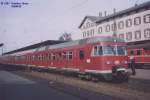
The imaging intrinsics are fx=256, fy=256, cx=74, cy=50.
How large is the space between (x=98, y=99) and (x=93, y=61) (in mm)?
6146

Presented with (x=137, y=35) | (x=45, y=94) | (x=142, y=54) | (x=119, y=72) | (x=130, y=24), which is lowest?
(x=45, y=94)

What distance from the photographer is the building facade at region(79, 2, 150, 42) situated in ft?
164

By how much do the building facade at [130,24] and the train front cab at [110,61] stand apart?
25.2 metres

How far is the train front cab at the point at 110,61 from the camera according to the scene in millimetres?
16406

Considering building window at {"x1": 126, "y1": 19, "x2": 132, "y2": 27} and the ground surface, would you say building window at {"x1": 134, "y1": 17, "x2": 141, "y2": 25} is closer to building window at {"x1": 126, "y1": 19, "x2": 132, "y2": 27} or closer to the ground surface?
building window at {"x1": 126, "y1": 19, "x2": 132, "y2": 27}

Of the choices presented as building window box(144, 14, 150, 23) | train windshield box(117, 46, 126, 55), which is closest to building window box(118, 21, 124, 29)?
building window box(144, 14, 150, 23)

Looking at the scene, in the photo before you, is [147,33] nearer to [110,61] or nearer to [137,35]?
[137,35]

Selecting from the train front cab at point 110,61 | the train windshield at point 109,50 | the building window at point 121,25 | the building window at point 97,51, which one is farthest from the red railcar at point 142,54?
the building window at point 121,25

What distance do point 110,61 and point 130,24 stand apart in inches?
1576

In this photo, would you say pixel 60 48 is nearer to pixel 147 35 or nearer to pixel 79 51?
pixel 79 51

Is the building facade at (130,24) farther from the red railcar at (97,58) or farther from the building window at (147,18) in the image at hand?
the red railcar at (97,58)

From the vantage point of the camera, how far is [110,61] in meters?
16.7

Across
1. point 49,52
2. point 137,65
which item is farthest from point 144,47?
point 49,52

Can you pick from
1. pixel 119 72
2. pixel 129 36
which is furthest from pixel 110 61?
pixel 129 36
